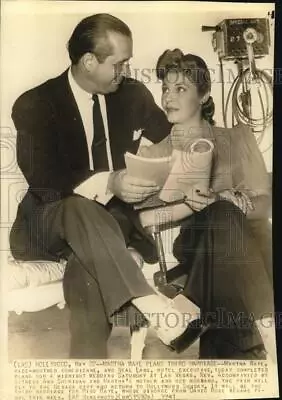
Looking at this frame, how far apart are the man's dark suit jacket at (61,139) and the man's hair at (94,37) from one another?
0.04 meters

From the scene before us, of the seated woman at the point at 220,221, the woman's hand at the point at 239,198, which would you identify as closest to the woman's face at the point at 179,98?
the seated woman at the point at 220,221

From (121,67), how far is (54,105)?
0.10m

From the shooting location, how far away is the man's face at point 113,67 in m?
0.62

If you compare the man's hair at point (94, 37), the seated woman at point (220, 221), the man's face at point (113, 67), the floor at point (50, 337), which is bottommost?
the floor at point (50, 337)

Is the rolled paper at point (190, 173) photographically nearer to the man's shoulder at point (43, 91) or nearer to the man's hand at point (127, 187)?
the man's hand at point (127, 187)

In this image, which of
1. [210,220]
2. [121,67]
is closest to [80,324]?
[210,220]

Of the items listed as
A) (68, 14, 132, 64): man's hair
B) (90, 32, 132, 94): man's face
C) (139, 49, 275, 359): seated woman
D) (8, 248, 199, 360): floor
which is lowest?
(8, 248, 199, 360): floor

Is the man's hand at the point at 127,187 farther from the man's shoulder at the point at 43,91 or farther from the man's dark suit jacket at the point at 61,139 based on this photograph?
the man's shoulder at the point at 43,91

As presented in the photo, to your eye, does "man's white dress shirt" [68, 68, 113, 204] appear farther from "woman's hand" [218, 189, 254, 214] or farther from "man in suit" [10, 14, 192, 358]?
"woman's hand" [218, 189, 254, 214]

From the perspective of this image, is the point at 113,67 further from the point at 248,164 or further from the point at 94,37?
the point at 248,164

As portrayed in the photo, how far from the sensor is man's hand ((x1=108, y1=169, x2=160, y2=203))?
24.2 inches

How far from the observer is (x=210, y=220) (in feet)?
2.05

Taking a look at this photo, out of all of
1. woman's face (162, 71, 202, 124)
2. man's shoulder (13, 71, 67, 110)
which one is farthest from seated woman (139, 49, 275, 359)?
man's shoulder (13, 71, 67, 110)

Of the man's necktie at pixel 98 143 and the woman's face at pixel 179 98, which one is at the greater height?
the woman's face at pixel 179 98
